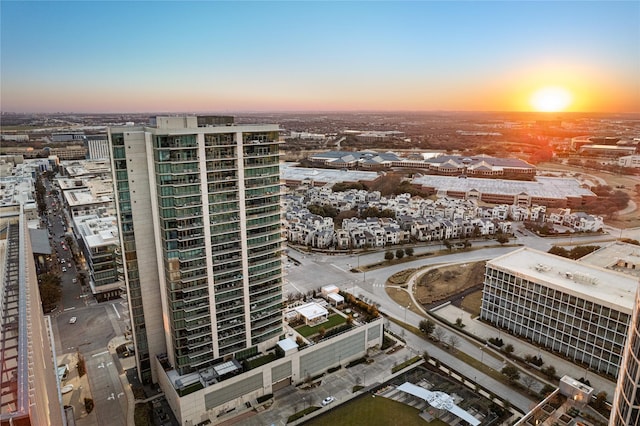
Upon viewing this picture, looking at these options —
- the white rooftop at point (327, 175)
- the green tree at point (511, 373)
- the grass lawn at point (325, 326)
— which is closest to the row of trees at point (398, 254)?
the grass lawn at point (325, 326)

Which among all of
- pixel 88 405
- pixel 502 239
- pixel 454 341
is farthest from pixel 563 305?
pixel 88 405

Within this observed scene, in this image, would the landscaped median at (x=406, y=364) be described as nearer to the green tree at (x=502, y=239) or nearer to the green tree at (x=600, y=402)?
the green tree at (x=600, y=402)

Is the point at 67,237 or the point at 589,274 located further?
the point at 67,237

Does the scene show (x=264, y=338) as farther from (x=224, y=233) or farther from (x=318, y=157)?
(x=318, y=157)

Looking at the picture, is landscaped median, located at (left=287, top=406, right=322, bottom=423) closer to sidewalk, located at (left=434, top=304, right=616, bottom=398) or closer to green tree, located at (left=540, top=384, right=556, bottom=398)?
green tree, located at (left=540, top=384, right=556, bottom=398)

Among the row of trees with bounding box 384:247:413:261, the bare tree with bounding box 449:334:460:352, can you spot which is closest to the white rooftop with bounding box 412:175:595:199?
the row of trees with bounding box 384:247:413:261

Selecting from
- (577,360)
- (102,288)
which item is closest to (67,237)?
(102,288)

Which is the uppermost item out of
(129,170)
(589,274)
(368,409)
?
(129,170)
